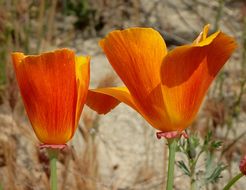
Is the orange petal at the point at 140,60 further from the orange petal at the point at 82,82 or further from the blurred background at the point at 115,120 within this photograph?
the blurred background at the point at 115,120

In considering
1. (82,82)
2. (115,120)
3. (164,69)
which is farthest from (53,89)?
(115,120)

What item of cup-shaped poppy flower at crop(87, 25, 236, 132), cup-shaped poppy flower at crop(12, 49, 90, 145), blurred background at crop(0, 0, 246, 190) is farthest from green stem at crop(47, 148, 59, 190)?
blurred background at crop(0, 0, 246, 190)

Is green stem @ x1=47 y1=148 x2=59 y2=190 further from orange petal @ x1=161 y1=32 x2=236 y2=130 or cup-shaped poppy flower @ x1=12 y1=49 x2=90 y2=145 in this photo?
orange petal @ x1=161 y1=32 x2=236 y2=130

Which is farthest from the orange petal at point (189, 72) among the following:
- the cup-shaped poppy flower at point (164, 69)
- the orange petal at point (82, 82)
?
the orange petal at point (82, 82)

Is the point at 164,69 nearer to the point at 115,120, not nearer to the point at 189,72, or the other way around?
the point at 189,72

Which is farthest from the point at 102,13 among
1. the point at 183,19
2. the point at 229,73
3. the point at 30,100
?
the point at 30,100

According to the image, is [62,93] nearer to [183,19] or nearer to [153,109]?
[153,109]
